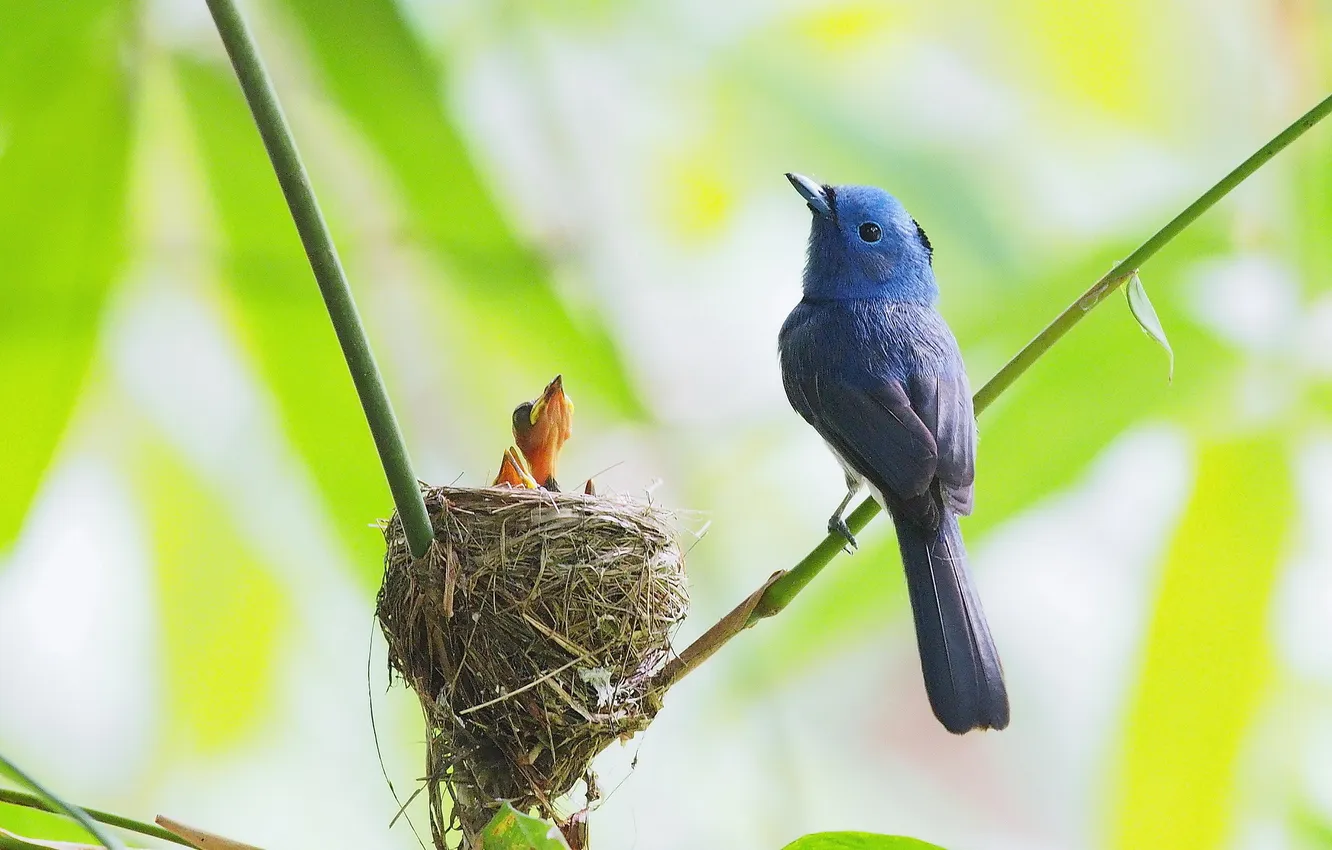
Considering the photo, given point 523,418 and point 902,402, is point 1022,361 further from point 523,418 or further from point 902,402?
point 523,418

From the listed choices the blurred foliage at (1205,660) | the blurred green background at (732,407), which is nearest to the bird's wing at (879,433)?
the blurred green background at (732,407)

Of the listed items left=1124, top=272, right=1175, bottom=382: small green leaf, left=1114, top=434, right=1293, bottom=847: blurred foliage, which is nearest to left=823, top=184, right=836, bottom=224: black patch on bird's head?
left=1124, top=272, right=1175, bottom=382: small green leaf

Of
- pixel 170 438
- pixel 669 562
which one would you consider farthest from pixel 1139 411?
pixel 170 438

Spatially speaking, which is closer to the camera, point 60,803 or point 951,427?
point 60,803

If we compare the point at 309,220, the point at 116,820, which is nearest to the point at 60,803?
the point at 116,820

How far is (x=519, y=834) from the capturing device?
0.93 meters

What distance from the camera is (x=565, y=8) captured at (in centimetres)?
247

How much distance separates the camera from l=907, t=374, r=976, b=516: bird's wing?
1.50 meters

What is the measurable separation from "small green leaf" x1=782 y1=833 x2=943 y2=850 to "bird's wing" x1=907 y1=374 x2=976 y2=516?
56 centimetres

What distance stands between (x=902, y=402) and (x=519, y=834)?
879 mm

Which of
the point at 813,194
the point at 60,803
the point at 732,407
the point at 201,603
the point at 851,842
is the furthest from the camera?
the point at 732,407

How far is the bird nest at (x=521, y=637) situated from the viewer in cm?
124

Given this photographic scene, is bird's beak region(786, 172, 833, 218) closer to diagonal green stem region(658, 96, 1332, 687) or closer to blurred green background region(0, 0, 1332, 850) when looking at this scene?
blurred green background region(0, 0, 1332, 850)

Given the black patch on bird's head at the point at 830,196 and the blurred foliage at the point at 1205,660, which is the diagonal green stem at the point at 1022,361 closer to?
the black patch on bird's head at the point at 830,196
